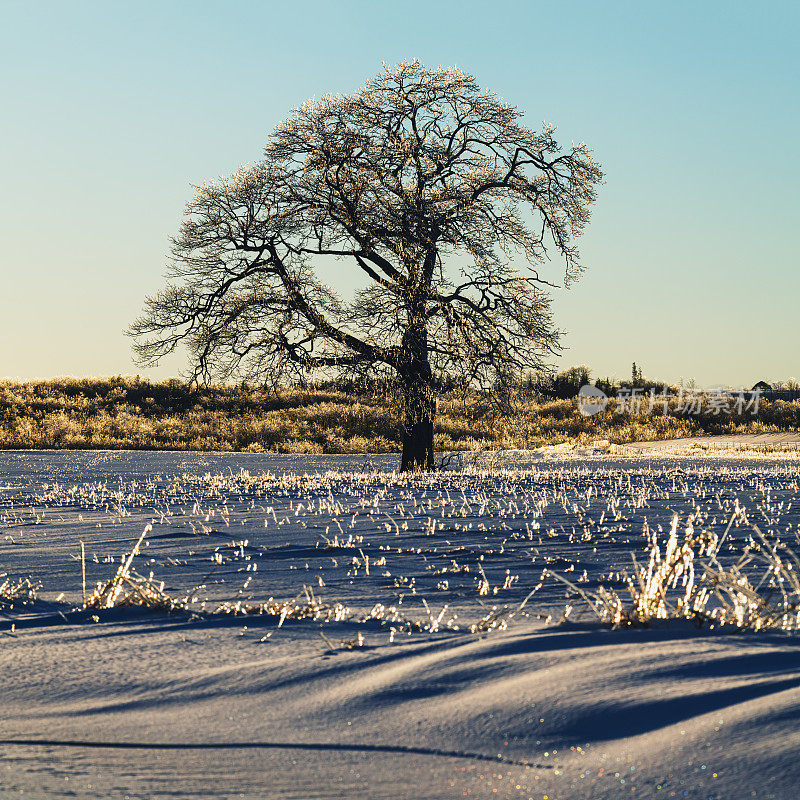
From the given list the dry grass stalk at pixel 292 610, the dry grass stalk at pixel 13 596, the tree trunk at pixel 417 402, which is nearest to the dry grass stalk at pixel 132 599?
the dry grass stalk at pixel 292 610

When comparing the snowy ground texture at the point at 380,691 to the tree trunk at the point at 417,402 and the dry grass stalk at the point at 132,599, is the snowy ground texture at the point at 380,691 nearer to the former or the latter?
the dry grass stalk at the point at 132,599

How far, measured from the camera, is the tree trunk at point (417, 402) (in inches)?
628

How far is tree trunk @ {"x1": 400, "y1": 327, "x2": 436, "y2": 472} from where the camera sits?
1595cm

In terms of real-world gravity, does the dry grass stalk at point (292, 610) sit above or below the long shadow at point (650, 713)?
below

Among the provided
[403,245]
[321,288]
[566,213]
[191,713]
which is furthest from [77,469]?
[191,713]

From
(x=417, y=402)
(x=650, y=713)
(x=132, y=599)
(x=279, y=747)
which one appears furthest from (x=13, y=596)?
(x=417, y=402)

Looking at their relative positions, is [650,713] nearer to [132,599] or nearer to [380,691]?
[380,691]

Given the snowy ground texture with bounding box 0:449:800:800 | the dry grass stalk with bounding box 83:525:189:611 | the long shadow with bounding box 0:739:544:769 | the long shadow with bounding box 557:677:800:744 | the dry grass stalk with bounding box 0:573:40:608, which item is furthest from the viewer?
the dry grass stalk with bounding box 0:573:40:608

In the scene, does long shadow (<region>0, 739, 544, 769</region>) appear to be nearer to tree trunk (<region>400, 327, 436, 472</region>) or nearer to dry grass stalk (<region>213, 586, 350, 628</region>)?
dry grass stalk (<region>213, 586, 350, 628</region>)

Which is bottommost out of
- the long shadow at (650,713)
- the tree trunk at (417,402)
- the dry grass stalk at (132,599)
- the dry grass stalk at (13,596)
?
the dry grass stalk at (13,596)

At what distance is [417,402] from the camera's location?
1641 centimetres

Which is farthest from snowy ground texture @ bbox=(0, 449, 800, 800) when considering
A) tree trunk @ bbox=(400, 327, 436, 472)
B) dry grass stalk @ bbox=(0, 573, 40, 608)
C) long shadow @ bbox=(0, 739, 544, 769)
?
tree trunk @ bbox=(400, 327, 436, 472)

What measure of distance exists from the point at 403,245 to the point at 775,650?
1342cm

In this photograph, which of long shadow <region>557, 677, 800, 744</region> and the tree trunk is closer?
long shadow <region>557, 677, 800, 744</region>
